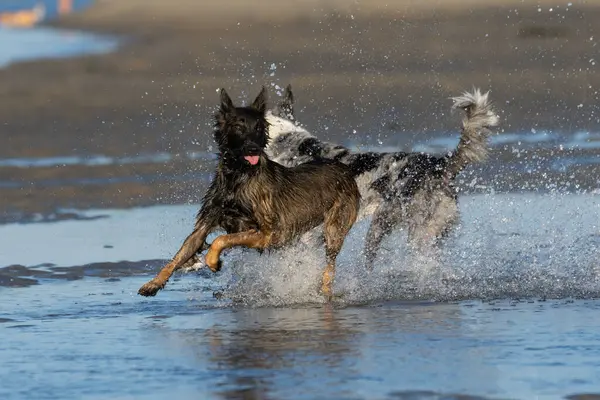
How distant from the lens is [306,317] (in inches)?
318

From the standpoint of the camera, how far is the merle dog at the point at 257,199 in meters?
8.47

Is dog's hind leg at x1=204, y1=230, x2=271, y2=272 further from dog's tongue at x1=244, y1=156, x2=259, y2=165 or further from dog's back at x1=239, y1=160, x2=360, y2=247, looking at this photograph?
dog's tongue at x1=244, y1=156, x2=259, y2=165

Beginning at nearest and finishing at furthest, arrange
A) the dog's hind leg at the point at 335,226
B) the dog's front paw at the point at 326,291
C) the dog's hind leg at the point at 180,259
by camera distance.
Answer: the dog's hind leg at the point at 180,259 < the dog's front paw at the point at 326,291 < the dog's hind leg at the point at 335,226

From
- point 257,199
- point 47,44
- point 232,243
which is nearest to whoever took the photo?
point 232,243

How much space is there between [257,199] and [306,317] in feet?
3.02

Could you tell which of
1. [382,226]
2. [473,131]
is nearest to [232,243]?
[382,226]

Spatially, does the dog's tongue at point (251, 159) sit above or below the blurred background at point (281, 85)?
below

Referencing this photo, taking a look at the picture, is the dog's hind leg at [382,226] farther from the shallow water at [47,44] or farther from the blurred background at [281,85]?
the shallow water at [47,44]

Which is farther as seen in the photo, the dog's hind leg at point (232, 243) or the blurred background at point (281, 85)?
the blurred background at point (281, 85)

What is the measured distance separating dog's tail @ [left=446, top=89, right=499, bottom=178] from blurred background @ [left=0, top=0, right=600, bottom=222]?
120 inches

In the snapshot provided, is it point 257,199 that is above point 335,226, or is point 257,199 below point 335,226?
above

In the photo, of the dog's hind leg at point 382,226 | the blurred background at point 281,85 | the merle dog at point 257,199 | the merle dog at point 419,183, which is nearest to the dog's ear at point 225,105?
the merle dog at point 257,199

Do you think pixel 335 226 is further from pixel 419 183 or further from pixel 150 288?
pixel 150 288

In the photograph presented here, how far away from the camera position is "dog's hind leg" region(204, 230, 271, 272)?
8516mm
